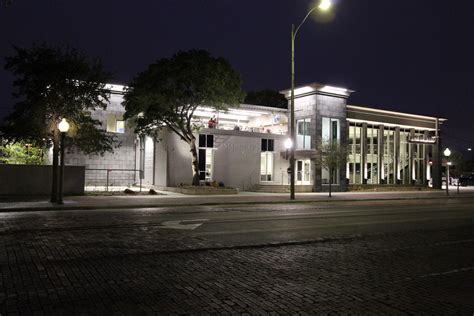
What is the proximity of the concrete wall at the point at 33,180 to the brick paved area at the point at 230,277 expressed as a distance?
16198 mm

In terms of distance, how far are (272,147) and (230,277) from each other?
33.1 metres

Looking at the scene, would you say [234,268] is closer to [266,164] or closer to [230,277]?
[230,277]

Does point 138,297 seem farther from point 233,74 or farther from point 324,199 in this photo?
point 233,74

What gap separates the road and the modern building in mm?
21071

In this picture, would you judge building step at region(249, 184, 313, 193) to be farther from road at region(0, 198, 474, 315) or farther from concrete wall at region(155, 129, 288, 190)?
road at region(0, 198, 474, 315)

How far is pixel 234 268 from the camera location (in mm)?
7879

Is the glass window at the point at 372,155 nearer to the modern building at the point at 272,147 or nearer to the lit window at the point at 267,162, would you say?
the modern building at the point at 272,147

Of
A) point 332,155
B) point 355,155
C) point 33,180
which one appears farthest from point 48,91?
point 355,155

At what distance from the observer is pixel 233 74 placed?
99.9 ft

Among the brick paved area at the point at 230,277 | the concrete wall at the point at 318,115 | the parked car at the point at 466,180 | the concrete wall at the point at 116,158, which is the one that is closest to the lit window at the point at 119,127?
the concrete wall at the point at 116,158

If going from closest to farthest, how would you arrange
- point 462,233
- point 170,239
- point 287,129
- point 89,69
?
1. point 170,239
2. point 462,233
3. point 89,69
4. point 287,129

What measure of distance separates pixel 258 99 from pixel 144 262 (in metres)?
63.0

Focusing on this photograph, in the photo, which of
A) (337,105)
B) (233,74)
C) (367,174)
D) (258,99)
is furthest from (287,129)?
(258,99)

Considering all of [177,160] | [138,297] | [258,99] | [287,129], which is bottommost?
[138,297]
